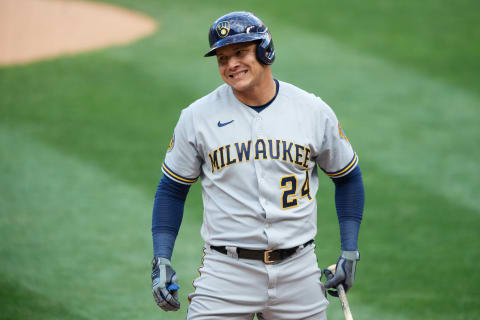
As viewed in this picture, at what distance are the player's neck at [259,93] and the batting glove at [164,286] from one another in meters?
0.90

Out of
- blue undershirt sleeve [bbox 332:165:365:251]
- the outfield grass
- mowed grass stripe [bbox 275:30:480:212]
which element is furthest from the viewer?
mowed grass stripe [bbox 275:30:480:212]

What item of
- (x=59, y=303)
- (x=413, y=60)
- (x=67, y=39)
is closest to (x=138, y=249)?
(x=59, y=303)

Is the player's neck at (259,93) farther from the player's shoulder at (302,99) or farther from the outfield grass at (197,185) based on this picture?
the outfield grass at (197,185)

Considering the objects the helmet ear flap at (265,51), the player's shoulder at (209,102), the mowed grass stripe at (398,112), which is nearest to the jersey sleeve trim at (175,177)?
the player's shoulder at (209,102)

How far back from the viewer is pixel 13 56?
11.5m

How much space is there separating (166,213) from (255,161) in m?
0.57

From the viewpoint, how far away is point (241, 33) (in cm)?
332

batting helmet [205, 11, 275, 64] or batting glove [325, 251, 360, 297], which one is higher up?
batting helmet [205, 11, 275, 64]

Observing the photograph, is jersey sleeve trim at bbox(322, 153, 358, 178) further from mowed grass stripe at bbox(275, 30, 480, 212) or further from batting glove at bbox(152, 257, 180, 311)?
mowed grass stripe at bbox(275, 30, 480, 212)

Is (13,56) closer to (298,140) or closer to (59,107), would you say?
(59,107)

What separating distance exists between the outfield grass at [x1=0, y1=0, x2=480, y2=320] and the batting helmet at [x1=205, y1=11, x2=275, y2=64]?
264cm

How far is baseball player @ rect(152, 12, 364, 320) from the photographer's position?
→ 3334 mm

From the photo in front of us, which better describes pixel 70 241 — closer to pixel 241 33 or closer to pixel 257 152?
pixel 257 152

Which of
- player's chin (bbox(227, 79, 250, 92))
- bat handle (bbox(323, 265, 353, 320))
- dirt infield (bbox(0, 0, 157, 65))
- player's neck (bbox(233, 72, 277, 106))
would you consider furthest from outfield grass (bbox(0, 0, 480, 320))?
player's chin (bbox(227, 79, 250, 92))
